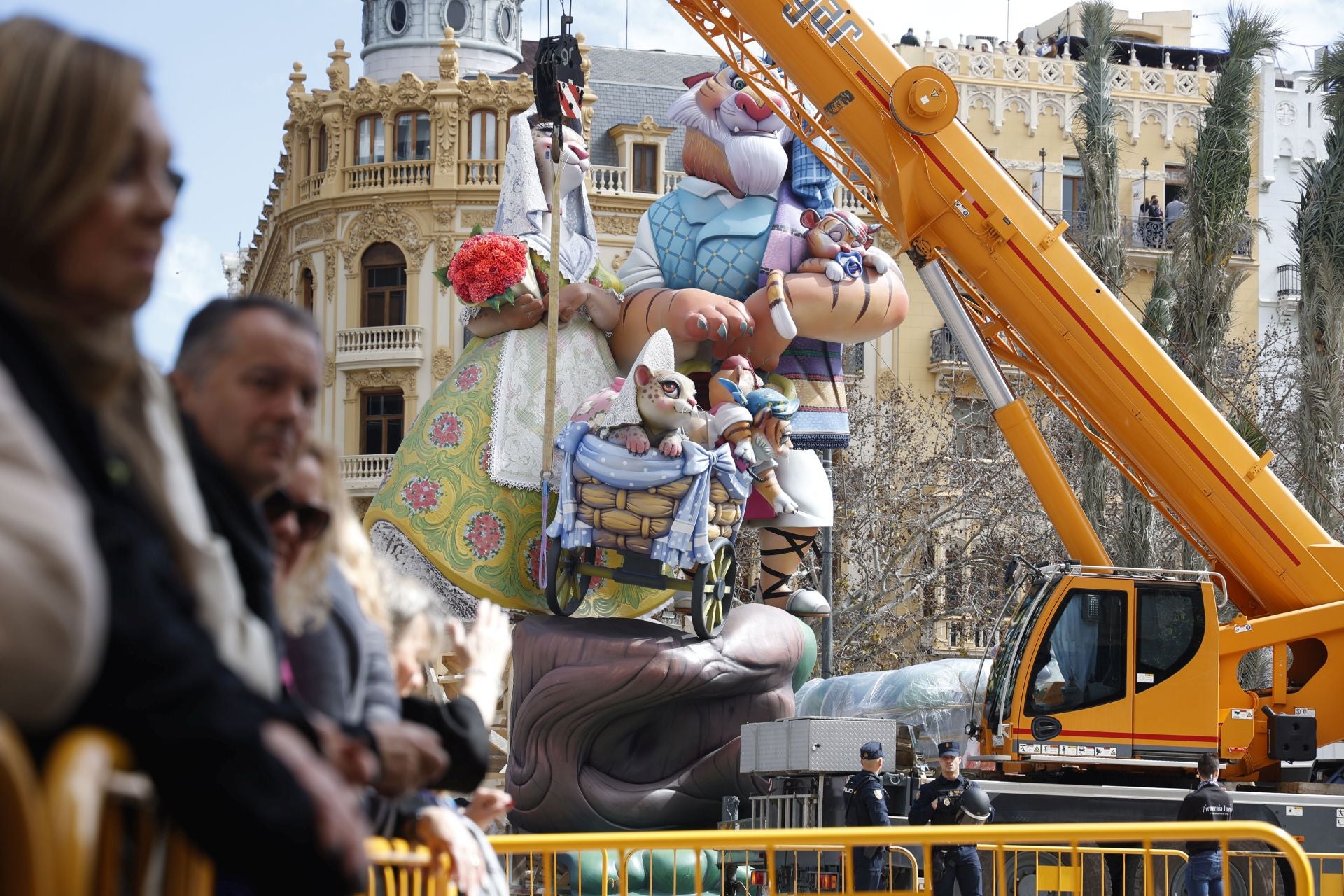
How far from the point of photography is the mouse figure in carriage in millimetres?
10328

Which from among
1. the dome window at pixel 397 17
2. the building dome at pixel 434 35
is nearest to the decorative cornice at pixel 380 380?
the building dome at pixel 434 35

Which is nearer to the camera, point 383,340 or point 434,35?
point 383,340

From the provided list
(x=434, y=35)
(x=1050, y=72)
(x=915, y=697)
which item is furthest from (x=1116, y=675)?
(x=434, y=35)

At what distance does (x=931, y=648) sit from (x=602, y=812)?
1537 centimetres

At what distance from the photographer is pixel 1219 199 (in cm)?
1983

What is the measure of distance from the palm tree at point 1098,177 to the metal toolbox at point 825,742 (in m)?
10.6

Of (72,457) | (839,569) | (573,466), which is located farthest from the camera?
(839,569)

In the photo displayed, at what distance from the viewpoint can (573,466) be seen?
10422 mm

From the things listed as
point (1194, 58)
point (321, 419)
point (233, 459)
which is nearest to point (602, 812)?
point (233, 459)

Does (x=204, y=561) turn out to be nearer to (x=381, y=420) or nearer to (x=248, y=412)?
(x=248, y=412)

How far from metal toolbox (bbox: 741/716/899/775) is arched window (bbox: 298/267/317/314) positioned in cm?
2231

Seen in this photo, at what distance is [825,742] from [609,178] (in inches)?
876

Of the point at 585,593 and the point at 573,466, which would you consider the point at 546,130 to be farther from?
the point at 585,593

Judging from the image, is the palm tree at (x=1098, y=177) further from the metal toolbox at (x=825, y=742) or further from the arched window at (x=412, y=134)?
the arched window at (x=412, y=134)
